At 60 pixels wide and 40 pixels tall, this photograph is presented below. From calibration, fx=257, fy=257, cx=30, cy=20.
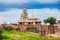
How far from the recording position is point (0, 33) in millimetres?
34938

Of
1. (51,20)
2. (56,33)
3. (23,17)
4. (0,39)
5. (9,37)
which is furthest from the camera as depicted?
(51,20)

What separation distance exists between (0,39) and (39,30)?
20826 mm

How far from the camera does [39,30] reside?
175ft

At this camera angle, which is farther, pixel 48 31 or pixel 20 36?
pixel 48 31

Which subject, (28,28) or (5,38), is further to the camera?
(28,28)

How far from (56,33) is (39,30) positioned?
361cm

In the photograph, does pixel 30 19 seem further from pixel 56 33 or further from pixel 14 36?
pixel 14 36

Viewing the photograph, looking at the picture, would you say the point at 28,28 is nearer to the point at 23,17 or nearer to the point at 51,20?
the point at 23,17

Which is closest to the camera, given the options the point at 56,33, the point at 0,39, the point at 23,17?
the point at 0,39

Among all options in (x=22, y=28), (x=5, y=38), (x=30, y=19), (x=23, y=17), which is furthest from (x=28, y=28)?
(x=5, y=38)

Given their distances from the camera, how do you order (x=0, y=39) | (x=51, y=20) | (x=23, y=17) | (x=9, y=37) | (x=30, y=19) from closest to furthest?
(x=0, y=39) → (x=9, y=37) → (x=30, y=19) → (x=23, y=17) → (x=51, y=20)

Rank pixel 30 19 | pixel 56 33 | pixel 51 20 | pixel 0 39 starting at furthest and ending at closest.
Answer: pixel 51 20
pixel 30 19
pixel 56 33
pixel 0 39

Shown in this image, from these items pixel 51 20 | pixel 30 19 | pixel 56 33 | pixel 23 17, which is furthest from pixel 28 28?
pixel 51 20

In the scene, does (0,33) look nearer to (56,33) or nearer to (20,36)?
(20,36)
